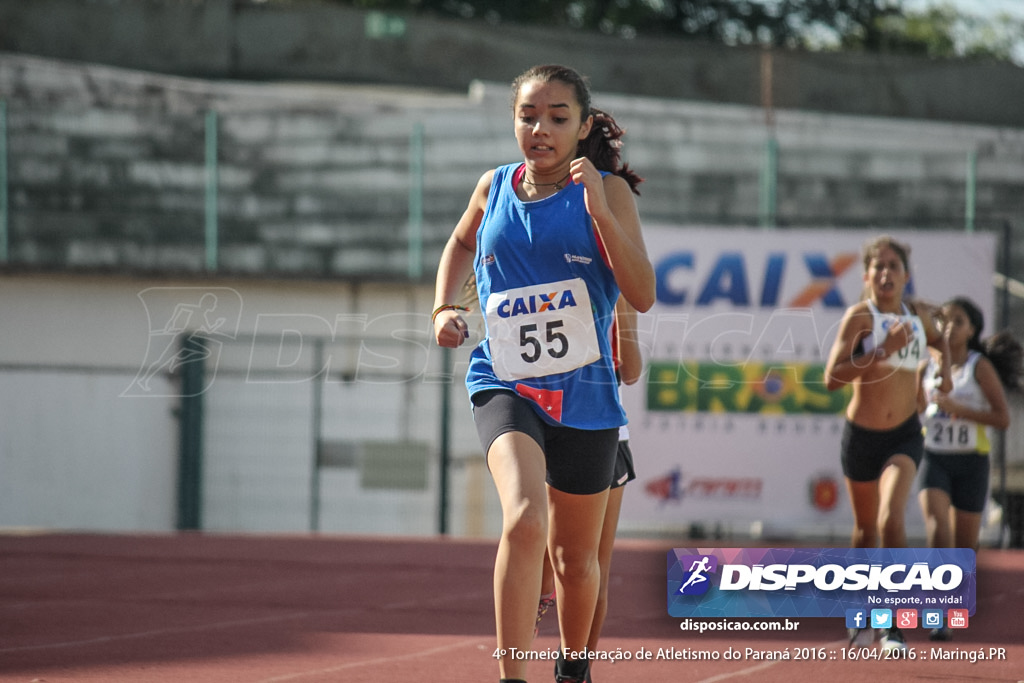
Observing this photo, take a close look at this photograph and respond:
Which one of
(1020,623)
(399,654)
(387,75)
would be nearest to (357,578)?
(399,654)

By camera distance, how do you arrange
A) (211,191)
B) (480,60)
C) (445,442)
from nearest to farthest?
(445,442), (211,191), (480,60)

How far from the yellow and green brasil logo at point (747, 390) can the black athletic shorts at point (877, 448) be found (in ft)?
20.0

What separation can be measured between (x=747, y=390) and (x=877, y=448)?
20.4 ft

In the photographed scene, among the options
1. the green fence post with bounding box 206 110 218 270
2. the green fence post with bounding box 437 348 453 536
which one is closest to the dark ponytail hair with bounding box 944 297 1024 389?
the green fence post with bounding box 437 348 453 536

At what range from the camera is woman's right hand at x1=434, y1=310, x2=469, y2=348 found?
4.36m

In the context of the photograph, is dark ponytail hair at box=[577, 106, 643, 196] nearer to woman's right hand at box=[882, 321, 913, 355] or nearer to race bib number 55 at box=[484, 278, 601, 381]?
race bib number 55 at box=[484, 278, 601, 381]

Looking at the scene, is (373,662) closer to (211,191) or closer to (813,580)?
(813,580)

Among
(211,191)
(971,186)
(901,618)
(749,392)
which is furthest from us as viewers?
(211,191)

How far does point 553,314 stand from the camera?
4332 mm

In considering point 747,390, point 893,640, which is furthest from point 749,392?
point 893,640

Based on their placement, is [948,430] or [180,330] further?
[180,330]

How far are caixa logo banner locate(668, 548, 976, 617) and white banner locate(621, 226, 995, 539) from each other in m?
6.63

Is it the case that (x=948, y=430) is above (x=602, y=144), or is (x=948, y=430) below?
below

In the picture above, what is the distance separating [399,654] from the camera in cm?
642
